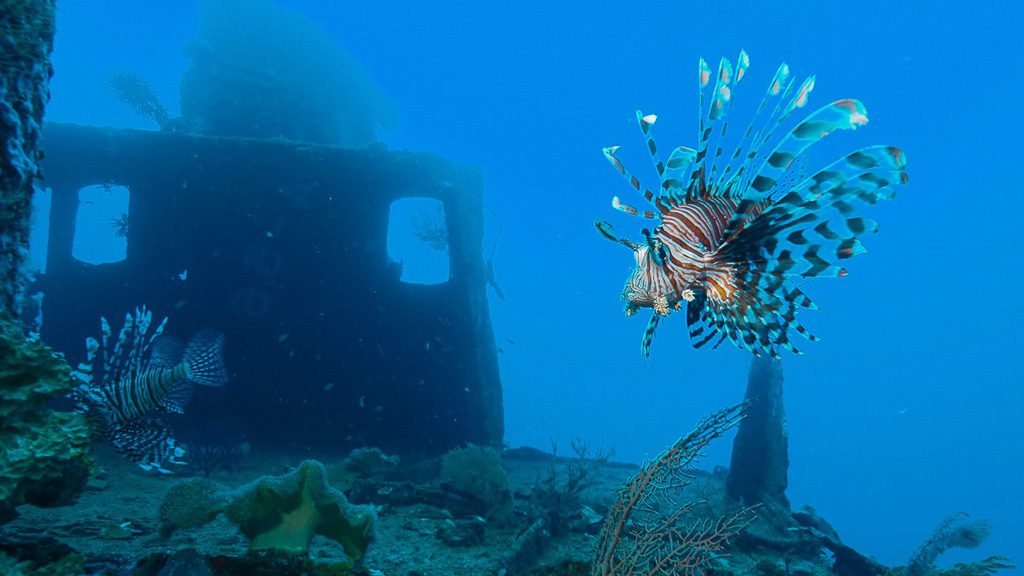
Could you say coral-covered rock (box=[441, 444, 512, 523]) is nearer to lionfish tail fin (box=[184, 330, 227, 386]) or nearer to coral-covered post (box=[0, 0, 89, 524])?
lionfish tail fin (box=[184, 330, 227, 386])

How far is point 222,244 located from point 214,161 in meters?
1.74

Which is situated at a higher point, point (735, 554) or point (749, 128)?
point (749, 128)

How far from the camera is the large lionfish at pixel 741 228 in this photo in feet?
8.12

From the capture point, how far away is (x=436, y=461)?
8773mm

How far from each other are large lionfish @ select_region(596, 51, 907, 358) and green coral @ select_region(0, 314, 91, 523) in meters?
3.20

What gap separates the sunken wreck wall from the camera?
32.1ft

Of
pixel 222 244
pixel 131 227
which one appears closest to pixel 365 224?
pixel 222 244

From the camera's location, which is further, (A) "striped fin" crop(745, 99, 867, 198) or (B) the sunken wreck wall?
(B) the sunken wreck wall

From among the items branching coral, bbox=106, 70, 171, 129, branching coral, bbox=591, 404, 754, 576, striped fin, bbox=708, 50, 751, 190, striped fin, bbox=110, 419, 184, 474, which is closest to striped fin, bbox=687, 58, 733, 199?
striped fin, bbox=708, 50, 751, 190

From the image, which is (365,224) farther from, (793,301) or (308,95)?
(793,301)

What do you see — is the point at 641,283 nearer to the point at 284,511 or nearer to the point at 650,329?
the point at 650,329

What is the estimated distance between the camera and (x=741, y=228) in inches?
105

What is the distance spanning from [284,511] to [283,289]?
739 cm

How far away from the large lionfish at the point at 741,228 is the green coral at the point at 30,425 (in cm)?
320
